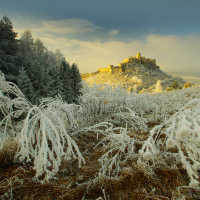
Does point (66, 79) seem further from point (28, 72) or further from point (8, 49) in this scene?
point (8, 49)

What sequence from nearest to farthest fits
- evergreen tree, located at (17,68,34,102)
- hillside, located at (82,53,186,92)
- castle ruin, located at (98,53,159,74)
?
1. evergreen tree, located at (17,68,34,102)
2. hillside, located at (82,53,186,92)
3. castle ruin, located at (98,53,159,74)

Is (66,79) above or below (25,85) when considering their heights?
above

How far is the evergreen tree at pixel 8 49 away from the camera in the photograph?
40.4ft

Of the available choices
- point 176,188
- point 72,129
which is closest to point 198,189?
point 176,188

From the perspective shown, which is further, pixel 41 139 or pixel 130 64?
pixel 130 64

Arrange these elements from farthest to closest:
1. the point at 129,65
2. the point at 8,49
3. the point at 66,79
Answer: the point at 129,65 < the point at 66,79 < the point at 8,49

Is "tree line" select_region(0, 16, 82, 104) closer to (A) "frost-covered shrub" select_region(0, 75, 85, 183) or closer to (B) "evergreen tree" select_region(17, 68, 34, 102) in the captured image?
(B) "evergreen tree" select_region(17, 68, 34, 102)

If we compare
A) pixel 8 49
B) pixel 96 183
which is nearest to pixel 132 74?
pixel 8 49

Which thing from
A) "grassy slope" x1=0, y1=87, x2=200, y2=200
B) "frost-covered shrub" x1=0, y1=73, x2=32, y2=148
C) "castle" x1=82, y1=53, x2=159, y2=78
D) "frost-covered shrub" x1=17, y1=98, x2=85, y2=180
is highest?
"castle" x1=82, y1=53, x2=159, y2=78

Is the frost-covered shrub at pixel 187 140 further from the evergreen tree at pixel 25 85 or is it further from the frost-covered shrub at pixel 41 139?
the evergreen tree at pixel 25 85

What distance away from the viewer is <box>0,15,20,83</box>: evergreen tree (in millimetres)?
12320

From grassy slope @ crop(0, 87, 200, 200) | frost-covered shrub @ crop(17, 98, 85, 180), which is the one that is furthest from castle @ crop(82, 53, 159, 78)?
grassy slope @ crop(0, 87, 200, 200)

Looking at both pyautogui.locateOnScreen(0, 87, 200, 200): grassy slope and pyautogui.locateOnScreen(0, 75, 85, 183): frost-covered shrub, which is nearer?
pyautogui.locateOnScreen(0, 87, 200, 200): grassy slope

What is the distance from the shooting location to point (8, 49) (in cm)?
1340
